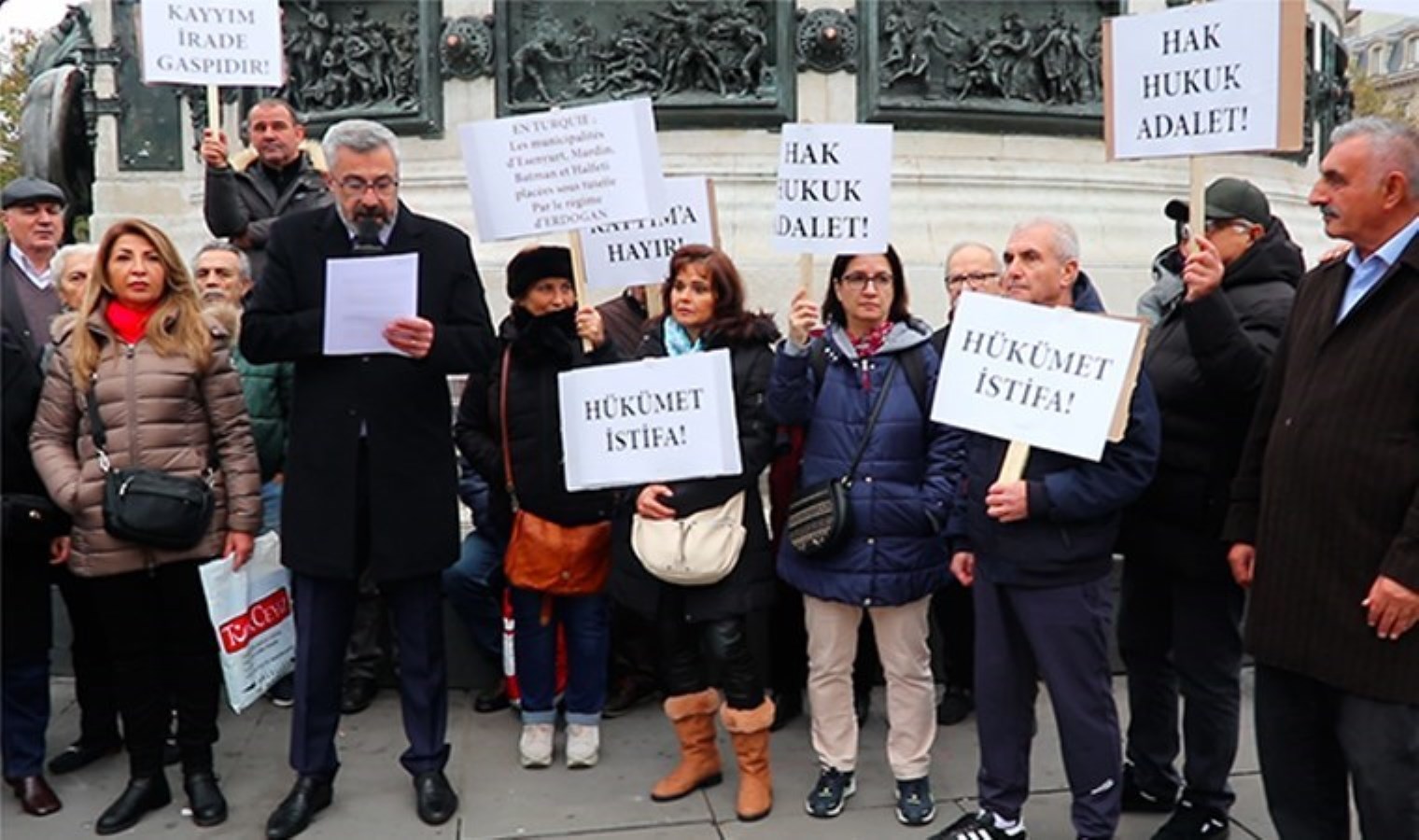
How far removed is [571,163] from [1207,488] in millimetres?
2463

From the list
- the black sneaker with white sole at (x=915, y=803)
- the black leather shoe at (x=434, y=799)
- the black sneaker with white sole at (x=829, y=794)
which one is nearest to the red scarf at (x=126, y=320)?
the black leather shoe at (x=434, y=799)

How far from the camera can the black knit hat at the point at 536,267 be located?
487 cm

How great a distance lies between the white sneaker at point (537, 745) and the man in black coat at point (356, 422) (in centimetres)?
49

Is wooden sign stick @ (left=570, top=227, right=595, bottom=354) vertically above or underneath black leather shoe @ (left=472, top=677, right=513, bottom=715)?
above

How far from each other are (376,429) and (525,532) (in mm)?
807

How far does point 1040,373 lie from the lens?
3887mm

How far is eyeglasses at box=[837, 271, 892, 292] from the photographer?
4.42 metres

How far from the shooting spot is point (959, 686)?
18.3 feet

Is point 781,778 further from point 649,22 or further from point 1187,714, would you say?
point 649,22

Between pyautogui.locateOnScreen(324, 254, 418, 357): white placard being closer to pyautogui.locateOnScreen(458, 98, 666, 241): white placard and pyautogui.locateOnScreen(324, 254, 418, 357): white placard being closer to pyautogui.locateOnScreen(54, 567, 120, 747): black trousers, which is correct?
pyautogui.locateOnScreen(458, 98, 666, 241): white placard

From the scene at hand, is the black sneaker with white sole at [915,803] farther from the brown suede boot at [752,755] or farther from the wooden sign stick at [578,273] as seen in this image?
the wooden sign stick at [578,273]

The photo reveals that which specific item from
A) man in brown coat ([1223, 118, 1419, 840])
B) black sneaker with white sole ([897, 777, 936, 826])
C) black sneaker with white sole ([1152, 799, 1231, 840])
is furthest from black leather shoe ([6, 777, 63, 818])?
man in brown coat ([1223, 118, 1419, 840])

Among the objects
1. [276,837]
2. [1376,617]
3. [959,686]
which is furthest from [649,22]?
[1376,617]

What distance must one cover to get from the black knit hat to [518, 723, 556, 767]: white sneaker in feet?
5.55
